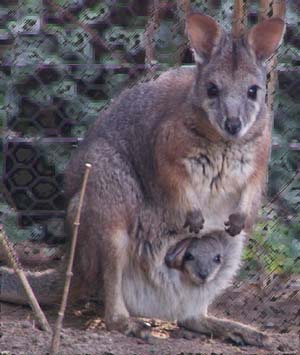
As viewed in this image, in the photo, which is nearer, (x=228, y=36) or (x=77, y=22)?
(x=228, y=36)

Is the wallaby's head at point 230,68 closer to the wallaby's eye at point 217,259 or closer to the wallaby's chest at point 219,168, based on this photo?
the wallaby's chest at point 219,168

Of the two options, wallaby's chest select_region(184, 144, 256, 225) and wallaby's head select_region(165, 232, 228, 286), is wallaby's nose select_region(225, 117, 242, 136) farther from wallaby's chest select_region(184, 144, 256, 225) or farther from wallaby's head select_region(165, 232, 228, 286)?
wallaby's head select_region(165, 232, 228, 286)

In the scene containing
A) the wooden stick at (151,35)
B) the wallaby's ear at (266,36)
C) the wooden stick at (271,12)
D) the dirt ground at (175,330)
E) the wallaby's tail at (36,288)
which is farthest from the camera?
the wooden stick at (151,35)

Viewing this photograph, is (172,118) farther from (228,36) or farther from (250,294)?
(250,294)

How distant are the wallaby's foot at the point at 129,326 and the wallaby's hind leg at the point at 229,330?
1.33ft

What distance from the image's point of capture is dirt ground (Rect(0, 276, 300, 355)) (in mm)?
5938

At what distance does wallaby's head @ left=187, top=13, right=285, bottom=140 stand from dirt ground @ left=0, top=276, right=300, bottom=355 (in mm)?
1200

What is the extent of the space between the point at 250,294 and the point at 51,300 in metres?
1.30

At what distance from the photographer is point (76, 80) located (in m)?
7.95

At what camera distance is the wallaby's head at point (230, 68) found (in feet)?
20.2

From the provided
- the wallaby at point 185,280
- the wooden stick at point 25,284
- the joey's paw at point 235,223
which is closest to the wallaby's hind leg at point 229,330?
the wallaby at point 185,280

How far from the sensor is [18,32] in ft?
25.9

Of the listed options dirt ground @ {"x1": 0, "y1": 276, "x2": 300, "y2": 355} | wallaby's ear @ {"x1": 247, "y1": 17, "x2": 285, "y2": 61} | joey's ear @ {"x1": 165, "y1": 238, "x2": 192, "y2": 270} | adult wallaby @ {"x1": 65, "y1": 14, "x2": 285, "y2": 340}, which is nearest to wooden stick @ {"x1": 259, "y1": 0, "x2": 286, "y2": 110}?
adult wallaby @ {"x1": 65, "y1": 14, "x2": 285, "y2": 340}

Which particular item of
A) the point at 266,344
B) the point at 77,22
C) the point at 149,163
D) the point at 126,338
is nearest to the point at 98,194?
the point at 149,163
